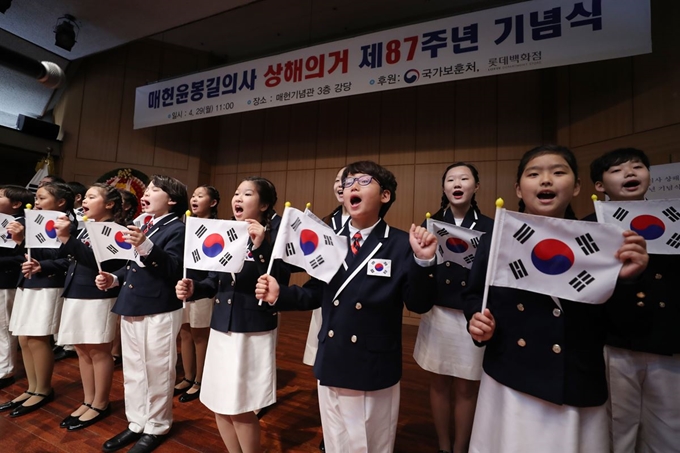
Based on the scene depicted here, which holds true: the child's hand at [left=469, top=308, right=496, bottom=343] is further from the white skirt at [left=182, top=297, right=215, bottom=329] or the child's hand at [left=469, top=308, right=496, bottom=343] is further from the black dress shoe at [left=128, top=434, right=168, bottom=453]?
the white skirt at [left=182, top=297, right=215, bottom=329]

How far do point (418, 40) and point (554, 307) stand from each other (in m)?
3.64

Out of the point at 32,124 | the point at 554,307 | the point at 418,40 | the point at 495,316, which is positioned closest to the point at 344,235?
the point at 495,316

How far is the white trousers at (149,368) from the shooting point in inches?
75.1

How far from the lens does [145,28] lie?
4820 mm

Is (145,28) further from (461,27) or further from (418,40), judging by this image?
(461,27)

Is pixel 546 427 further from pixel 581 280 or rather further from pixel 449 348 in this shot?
pixel 449 348

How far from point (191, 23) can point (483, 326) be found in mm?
6074

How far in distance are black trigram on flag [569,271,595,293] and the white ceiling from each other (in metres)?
4.86

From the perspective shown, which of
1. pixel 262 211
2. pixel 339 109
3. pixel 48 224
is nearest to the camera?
pixel 262 211

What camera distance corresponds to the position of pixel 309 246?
54.2 inches

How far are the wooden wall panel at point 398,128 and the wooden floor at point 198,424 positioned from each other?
360cm

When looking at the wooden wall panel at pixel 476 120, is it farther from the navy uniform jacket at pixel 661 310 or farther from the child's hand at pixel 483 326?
the child's hand at pixel 483 326

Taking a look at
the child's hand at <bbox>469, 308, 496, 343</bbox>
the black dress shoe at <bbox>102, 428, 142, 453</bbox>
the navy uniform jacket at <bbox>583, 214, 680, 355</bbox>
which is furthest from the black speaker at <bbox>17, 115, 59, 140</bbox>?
the navy uniform jacket at <bbox>583, 214, 680, 355</bbox>

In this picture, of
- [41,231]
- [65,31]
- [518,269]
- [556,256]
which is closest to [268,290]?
[518,269]
